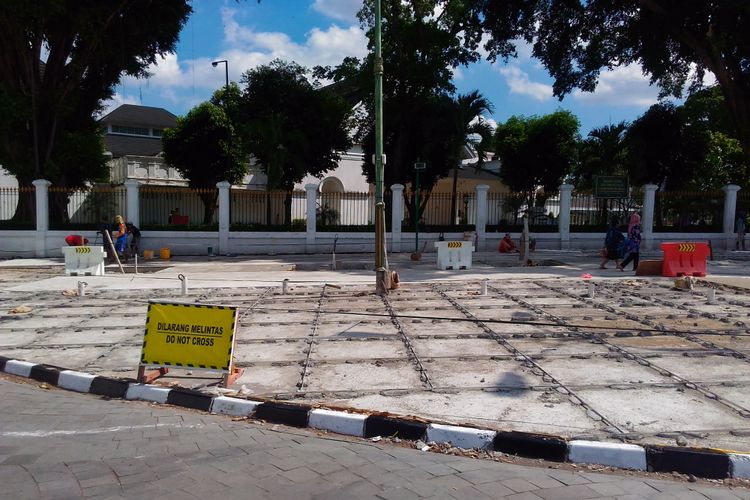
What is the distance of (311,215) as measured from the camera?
23.0 meters

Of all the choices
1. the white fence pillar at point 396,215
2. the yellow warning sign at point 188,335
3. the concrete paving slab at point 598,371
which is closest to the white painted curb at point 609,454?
the concrete paving slab at point 598,371

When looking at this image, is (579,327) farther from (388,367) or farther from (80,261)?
(80,261)

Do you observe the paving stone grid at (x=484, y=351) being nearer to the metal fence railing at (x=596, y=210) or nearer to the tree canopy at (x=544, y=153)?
the metal fence railing at (x=596, y=210)

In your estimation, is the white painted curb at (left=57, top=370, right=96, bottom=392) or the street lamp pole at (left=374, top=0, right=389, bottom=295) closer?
the white painted curb at (left=57, top=370, right=96, bottom=392)

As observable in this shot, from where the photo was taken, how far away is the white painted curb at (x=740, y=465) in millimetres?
4227

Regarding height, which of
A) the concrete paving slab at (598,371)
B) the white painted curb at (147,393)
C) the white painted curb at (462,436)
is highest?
the concrete paving slab at (598,371)

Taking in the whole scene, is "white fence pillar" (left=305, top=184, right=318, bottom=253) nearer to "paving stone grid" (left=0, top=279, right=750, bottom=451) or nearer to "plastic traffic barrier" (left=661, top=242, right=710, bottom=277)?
"paving stone grid" (left=0, top=279, right=750, bottom=451)

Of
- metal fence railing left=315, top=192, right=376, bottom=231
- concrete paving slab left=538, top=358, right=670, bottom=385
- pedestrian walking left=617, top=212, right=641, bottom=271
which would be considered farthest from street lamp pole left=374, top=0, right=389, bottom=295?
metal fence railing left=315, top=192, right=376, bottom=231

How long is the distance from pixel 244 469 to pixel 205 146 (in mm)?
26443

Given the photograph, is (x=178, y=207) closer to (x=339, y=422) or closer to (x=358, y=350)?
(x=358, y=350)

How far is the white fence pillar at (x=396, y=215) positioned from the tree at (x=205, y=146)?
917 centimetres

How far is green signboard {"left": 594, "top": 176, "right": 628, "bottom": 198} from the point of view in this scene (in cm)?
2370

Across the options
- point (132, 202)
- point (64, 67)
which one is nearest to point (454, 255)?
point (132, 202)

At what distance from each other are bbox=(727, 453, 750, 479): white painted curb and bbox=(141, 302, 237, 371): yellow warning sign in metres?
4.73
